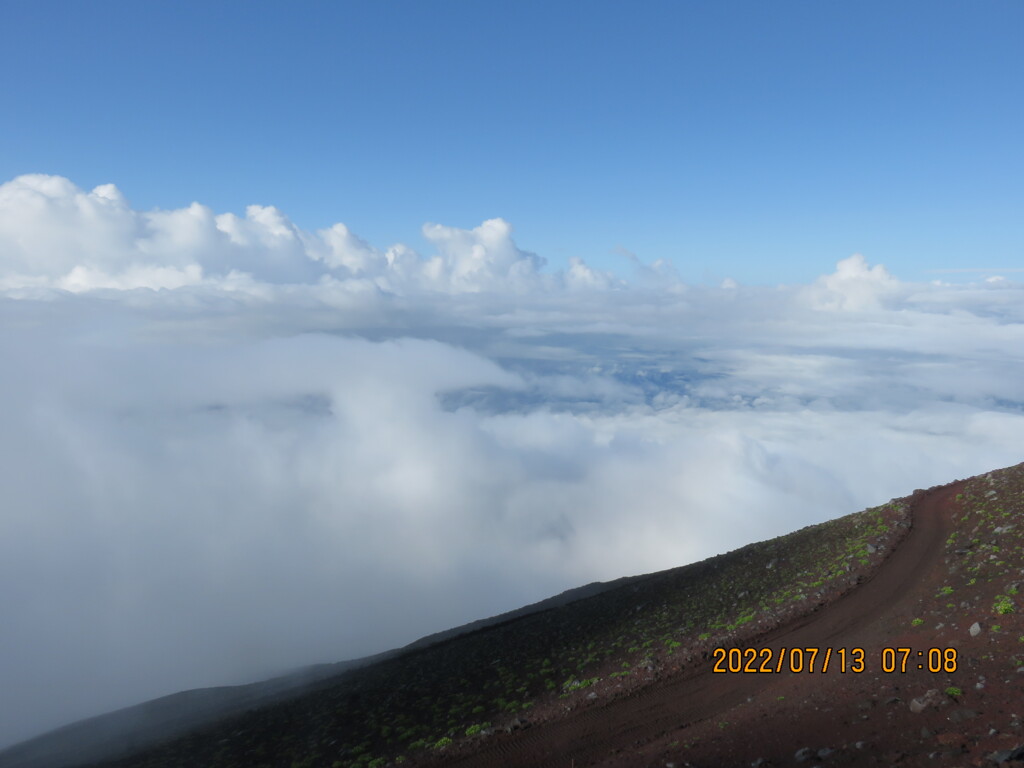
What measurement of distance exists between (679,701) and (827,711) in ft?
18.8

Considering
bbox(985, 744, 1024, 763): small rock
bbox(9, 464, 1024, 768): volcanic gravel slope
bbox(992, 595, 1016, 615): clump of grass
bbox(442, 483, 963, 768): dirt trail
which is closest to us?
bbox(985, 744, 1024, 763): small rock

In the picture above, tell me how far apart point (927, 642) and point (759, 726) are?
729cm

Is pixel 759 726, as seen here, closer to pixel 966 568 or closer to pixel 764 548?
pixel 966 568

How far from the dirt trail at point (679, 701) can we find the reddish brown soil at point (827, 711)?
43mm

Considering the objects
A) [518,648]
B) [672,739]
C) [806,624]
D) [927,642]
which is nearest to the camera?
[672,739]

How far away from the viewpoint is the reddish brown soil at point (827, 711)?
12.9 metres

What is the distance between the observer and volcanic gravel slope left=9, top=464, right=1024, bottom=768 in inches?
564

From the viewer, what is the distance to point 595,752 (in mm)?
17750

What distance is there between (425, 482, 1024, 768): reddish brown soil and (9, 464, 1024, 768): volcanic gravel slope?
7 centimetres

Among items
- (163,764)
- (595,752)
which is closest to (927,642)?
(595,752)

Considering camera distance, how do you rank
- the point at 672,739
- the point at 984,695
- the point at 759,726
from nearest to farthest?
the point at 984,695 → the point at 759,726 → the point at 672,739

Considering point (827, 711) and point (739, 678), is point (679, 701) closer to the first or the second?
point (739, 678)

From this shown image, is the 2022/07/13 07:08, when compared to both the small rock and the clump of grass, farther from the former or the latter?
the small rock

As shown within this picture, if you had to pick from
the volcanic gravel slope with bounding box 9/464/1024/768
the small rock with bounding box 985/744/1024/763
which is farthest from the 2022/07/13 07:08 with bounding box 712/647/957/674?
the small rock with bounding box 985/744/1024/763
